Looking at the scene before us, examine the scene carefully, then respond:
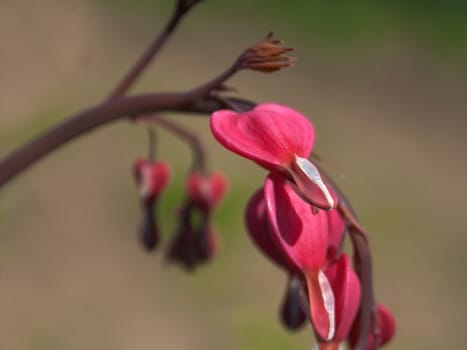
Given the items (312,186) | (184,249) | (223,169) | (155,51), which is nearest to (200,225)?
(184,249)

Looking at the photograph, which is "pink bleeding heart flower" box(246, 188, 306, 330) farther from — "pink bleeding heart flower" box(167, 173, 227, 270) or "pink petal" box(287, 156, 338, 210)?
"pink bleeding heart flower" box(167, 173, 227, 270)

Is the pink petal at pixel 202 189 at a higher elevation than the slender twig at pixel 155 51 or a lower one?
lower

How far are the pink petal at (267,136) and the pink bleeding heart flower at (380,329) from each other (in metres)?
0.23

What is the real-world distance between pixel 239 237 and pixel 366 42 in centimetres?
290

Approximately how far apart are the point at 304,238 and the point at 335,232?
56 millimetres

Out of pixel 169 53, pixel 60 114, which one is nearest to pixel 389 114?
pixel 169 53

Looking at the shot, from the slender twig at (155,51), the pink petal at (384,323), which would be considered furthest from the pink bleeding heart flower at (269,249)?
the slender twig at (155,51)

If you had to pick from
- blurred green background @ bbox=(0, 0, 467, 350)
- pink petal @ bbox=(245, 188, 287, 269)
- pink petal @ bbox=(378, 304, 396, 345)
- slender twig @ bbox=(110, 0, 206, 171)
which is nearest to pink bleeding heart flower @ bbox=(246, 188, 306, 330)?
pink petal @ bbox=(245, 188, 287, 269)

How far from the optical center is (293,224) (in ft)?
3.76

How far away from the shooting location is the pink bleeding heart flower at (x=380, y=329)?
49.2 inches

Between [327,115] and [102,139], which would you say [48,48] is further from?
[327,115]

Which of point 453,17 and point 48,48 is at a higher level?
point 453,17

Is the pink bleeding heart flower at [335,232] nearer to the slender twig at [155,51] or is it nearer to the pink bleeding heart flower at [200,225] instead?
the slender twig at [155,51]

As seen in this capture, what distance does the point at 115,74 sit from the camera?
6.38 meters
